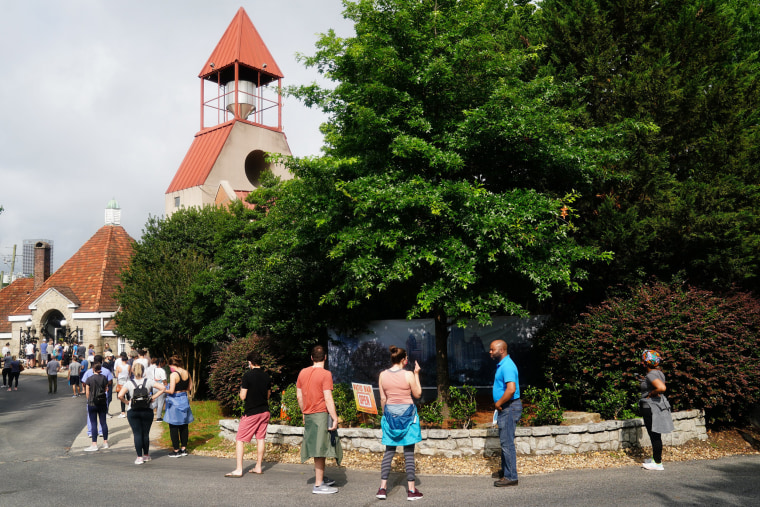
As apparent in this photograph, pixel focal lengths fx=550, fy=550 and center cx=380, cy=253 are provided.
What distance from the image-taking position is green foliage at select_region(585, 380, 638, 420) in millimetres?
9188

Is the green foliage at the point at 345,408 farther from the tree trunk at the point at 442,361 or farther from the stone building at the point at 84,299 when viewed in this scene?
the stone building at the point at 84,299

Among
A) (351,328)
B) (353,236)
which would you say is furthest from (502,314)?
(353,236)

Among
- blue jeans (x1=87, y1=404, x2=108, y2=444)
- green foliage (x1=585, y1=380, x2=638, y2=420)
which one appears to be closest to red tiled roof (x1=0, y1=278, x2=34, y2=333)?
blue jeans (x1=87, y1=404, x2=108, y2=444)

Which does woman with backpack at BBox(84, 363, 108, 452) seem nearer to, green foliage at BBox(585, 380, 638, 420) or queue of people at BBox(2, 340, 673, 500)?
queue of people at BBox(2, 340, 673, 500)

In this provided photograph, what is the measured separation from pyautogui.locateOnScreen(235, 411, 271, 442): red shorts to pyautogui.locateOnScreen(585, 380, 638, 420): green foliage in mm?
5593

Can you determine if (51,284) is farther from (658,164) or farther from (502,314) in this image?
(658,164)

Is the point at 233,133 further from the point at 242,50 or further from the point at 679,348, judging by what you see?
the point at 679,348

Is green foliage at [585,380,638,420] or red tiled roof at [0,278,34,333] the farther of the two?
red tiled roof at [0,278,34,333]

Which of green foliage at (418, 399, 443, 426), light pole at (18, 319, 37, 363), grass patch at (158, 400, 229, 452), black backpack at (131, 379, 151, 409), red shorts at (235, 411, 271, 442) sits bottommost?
grass patch at (158, 400, 229, 452)

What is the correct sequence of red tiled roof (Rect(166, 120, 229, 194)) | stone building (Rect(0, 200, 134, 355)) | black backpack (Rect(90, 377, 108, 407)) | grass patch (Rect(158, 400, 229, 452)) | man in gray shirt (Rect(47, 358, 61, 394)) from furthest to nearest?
1. stone building (Rect(0, 200, 134, 355))
2. red tiled roof (Rect(166, 120, 229, 194))
3. man in gray shirt (Rect(47, 358, 61, 394))
4. grass patch (Rect(158, 400, 229, 452))
5. black backpack (Rect(90, 377, 108, 407))

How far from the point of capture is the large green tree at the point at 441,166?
8.71 meters

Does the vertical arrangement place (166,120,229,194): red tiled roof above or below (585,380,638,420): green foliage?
above

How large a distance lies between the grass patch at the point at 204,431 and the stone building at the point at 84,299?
16593 mm

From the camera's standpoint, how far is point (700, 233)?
33.7ft
